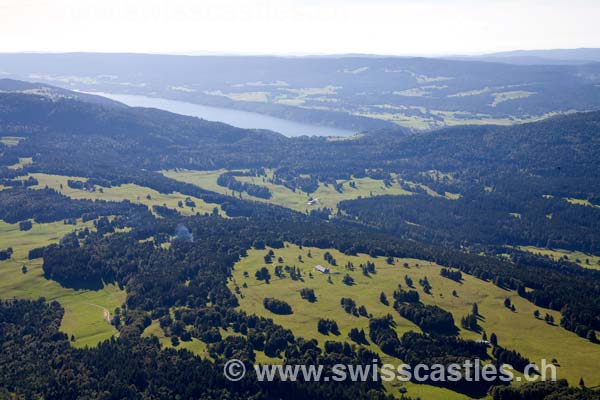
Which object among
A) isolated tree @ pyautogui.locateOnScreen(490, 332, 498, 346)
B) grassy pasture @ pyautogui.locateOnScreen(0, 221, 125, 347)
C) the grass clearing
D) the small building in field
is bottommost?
grassy pasture @ pyautogui.locateOnScreen(0, 221, 125, 347)

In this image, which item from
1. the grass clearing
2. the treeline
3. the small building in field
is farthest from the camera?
the small building in field

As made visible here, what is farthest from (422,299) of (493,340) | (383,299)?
(493,340)

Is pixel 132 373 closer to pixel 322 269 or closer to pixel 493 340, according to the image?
pixel 322 269

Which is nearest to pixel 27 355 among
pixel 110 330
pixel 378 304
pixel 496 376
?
pixel 110 330

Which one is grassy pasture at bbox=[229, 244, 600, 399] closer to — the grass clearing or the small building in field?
the small building in field

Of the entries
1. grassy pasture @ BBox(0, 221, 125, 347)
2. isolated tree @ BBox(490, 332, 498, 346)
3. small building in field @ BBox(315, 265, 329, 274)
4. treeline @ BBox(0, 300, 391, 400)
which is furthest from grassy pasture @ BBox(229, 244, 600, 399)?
grassy pasture @ BBox(0, 221, 125, 347)

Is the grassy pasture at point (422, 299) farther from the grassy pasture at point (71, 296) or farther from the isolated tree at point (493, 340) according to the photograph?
the grassy pasture at point (71, 296)

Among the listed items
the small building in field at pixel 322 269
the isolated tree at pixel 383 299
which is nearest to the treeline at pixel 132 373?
the isolated tree at pixel 383 299

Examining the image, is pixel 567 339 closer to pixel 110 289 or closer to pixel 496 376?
pixel 496 376
